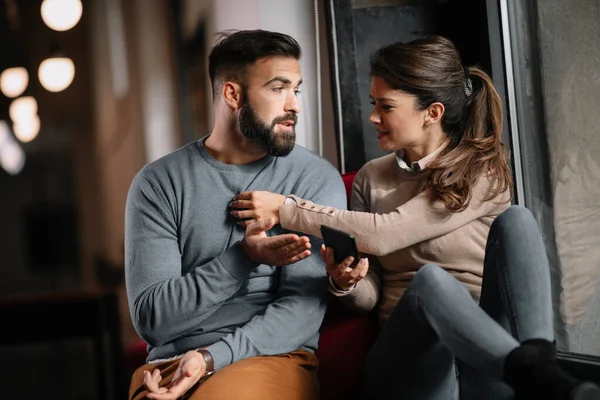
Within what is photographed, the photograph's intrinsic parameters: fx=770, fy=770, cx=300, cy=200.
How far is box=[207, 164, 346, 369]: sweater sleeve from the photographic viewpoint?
166 cm

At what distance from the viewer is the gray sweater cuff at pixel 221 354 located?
162 cm

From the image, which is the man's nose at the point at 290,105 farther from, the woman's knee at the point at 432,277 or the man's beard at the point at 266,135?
the woman's knee at the point at 432,277

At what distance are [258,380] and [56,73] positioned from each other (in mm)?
2490

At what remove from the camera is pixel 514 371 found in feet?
4.21

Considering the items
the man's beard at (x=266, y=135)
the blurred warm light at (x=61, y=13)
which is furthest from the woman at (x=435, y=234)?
the blurred warm light at (x=61, y=13)

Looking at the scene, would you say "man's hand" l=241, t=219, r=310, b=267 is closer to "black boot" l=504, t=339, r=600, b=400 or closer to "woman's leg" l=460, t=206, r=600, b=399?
"woman's leg" l=460, t=206, r=600, b=399

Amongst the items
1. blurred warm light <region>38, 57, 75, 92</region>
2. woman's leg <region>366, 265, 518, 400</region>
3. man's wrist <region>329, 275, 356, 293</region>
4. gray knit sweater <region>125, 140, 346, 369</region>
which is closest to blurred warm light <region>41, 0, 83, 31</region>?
blurred warm light <region>38, 57, 75, 92</region>

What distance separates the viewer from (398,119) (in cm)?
185

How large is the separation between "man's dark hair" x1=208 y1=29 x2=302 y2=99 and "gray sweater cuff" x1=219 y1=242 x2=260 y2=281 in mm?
455

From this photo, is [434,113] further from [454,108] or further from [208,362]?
[208,362]

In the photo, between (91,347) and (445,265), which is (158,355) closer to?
(445,265)

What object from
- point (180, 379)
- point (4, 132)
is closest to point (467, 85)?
point (180, 379)

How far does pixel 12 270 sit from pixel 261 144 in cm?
241

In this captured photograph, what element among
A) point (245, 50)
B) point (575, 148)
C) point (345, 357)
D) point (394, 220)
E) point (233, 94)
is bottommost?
point (345, 357)
